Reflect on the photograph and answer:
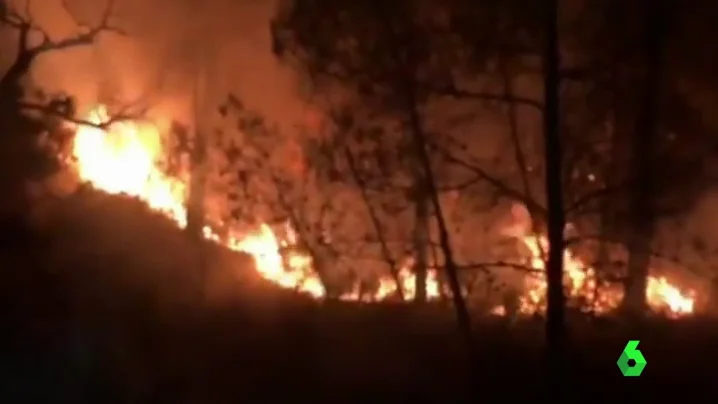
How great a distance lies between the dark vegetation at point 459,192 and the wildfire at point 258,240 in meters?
0.17

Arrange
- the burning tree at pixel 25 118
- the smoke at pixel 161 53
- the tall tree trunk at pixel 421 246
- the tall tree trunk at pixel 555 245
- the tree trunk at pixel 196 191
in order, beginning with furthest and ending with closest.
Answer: the smoke at pixel 161 53
the burning tree at pixel 25 118
the tree trunk at pixel 196 191
the tall tree trunk at pixel 421 246
the tall tree trunk at pixel 555 245

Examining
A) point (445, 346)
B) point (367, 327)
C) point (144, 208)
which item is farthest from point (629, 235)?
point (144, 208)

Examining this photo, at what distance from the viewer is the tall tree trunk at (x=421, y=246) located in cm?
877

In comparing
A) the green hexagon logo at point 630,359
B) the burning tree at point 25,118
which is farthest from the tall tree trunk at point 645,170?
the burning tree at point 25,118

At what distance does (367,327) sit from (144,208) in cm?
377

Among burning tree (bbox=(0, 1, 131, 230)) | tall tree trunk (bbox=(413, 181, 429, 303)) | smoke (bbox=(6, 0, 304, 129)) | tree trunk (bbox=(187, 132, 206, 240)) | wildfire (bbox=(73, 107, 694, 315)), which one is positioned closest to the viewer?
wildfire (bbox=(73, 107, 694, 315))

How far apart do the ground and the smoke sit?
2.62 metres

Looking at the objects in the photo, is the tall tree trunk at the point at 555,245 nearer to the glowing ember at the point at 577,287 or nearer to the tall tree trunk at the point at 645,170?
the glowing ember at the point at 577,287

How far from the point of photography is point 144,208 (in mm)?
11852

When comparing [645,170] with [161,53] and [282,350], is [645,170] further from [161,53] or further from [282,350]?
[161,53]

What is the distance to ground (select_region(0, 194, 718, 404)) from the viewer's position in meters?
8.23

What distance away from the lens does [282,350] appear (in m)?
8.82

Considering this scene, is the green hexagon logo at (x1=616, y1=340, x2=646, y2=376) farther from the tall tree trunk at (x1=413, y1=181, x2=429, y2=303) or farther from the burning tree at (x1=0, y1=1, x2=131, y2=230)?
Answer: the burning tree at (x1=0, y1=1, x2=131, y2=230)

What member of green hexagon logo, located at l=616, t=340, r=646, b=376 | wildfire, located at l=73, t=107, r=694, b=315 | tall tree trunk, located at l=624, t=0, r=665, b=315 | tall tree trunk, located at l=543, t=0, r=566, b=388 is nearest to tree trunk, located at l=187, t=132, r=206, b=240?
wildfire, located at l=73, t=107, r=694, b=315
